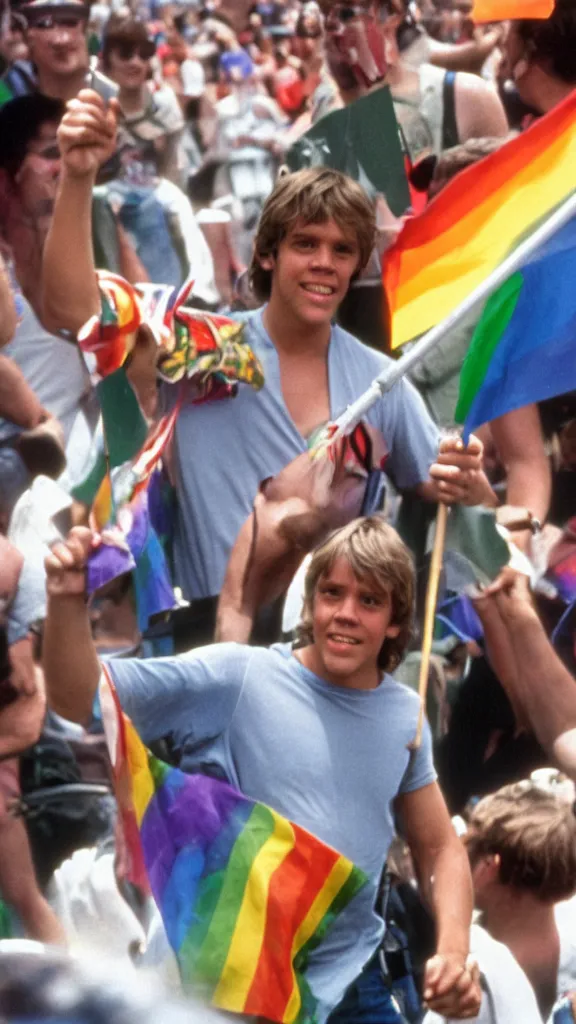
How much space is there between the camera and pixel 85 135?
3.62 m

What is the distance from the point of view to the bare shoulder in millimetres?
5000

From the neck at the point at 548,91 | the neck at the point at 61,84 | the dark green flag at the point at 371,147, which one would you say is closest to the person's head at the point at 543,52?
the neck at the point at 548,91

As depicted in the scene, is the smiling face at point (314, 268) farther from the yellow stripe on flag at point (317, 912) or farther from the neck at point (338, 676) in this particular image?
the yellow stripe on flag at point (317, 912)

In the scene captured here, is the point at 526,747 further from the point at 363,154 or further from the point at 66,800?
the point at 363,154

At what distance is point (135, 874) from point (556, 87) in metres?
1.99

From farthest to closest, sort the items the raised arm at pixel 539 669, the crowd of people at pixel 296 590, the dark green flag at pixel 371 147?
the dark green flag at pixel 371 147, the raised arm at pixel 539 669, the crowd of people at pixel 296 590

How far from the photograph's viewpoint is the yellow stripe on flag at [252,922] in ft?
10.8

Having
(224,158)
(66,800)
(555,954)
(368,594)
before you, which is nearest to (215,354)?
(368,594)

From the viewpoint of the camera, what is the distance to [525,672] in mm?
4117

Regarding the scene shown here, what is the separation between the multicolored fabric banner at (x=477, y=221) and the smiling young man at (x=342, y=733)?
0.42 meters

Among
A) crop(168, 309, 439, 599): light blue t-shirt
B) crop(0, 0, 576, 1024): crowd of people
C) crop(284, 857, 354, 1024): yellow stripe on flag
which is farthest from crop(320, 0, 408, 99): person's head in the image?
crop(284, 857, 354, 1024): yellow stripe on flag

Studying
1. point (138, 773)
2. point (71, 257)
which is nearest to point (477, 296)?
point (71, 257)

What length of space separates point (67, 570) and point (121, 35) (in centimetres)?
305

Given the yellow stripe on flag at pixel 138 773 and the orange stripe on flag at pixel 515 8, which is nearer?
the yellow stripe on flag at pixel 138 773
